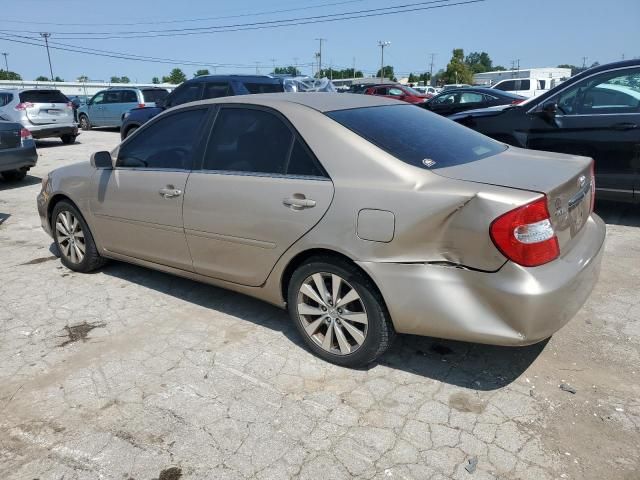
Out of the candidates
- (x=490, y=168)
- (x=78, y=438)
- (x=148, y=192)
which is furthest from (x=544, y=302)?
(x=148, y=192)

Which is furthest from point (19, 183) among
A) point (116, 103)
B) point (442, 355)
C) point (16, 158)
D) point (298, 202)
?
point (116, 103)

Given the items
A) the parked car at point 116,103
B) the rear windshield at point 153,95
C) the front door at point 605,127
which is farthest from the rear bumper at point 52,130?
the front door at point 605,127

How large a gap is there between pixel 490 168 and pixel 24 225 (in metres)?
6.19

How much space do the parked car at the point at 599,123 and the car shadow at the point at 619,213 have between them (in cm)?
50

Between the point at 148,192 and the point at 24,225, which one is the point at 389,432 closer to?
the point at 148,192

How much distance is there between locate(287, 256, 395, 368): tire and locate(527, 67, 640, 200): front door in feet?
12.7

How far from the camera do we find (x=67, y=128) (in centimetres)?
1509

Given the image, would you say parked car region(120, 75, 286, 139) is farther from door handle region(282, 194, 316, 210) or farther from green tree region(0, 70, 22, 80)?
green tree region(0, 70, 22, 80)

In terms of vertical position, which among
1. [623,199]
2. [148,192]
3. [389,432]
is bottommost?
[389,432]

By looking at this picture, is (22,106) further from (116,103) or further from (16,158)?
(16,158)

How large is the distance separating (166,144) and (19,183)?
7.50 m

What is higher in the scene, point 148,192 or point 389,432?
point 148,192

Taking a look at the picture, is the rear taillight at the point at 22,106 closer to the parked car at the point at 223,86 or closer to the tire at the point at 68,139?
the tire at the point at 68,139

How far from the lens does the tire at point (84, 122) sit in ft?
66.5
